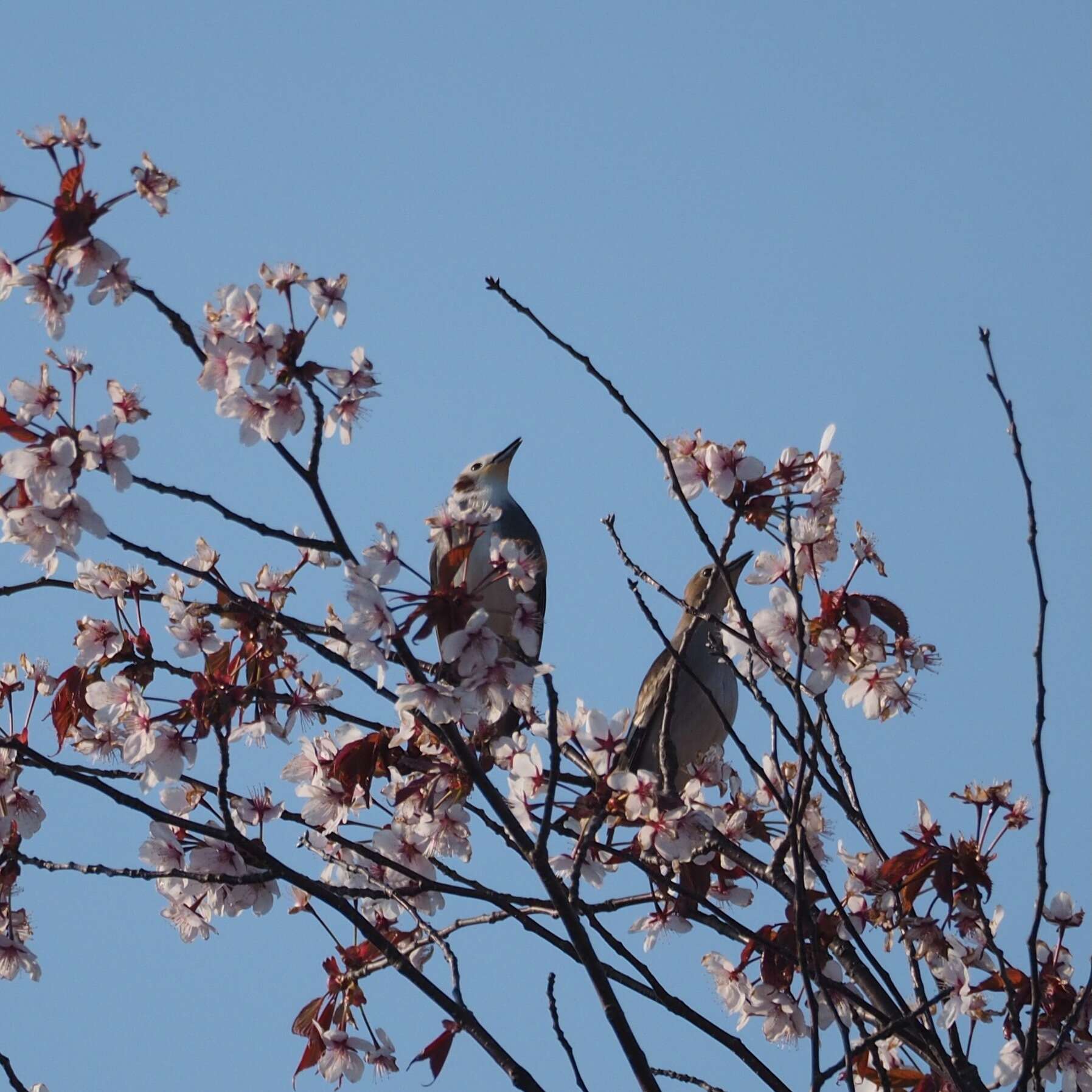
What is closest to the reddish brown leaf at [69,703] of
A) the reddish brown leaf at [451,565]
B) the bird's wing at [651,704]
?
the reddish brown leaf at [451,565]

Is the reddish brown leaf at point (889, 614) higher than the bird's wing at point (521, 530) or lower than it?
lower

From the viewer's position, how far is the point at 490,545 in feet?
14.8

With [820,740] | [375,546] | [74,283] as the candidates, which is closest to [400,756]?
[375,546]

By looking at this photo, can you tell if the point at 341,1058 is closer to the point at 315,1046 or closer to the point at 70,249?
the point at 315,1046

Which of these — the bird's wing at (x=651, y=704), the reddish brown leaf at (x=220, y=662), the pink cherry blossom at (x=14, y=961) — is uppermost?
the bird's wing at (x=651, y=704)

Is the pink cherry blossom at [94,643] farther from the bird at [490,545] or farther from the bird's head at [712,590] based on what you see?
the bird's head at [712,590]

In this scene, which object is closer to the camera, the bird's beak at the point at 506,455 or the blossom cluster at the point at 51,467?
the blossom cluster at the point at 51,467

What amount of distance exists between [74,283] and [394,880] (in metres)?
1.57

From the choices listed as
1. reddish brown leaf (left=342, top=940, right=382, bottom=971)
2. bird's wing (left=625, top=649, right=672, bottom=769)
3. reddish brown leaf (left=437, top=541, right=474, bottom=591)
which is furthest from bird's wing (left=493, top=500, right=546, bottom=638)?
reddish brown leaf (left=437, top=541, right=474, bottom=591)

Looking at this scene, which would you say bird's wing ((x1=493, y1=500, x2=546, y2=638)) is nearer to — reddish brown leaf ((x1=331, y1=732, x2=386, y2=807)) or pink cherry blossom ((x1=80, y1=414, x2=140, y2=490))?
reddish brown leaf ((x1=331, y1=732, x2=386, y2=807))

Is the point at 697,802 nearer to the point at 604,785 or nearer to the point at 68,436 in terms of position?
the point at 604,785

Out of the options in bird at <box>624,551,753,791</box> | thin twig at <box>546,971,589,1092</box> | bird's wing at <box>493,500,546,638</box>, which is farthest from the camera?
bird's wing at <box>493,500,546,638</box>

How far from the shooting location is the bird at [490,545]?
2652 millimetres

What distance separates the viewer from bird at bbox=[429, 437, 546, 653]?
2652mm
